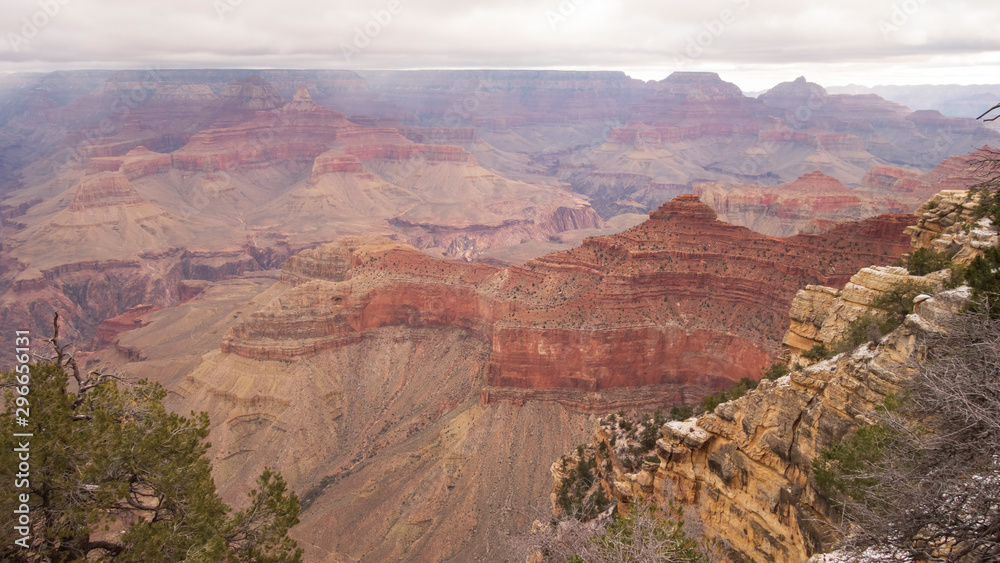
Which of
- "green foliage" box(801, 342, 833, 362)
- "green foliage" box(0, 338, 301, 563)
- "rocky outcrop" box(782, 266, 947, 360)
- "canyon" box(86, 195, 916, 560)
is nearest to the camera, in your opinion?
"green foliage" box(0, 338, 301, 563)

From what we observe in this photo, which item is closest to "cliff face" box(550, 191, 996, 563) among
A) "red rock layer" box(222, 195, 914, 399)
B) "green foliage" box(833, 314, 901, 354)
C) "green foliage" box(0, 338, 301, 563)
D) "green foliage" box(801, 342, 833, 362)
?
"green foliage" box(801, 342, 833, 362)

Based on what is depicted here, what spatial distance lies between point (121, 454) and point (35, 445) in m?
1.92

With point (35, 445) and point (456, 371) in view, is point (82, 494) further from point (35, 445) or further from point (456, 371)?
point (456, 371)

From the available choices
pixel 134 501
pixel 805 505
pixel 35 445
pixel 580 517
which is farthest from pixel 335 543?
pixel 805 505

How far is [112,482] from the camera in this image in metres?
16.2

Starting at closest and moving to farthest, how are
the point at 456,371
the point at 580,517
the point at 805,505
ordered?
the point at 805,505, the point at 580,517, the point at 456,371

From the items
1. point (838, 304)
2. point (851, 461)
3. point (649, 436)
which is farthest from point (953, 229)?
point (851, 461)

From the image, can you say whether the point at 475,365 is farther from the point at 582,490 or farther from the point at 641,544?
the point at 641,544

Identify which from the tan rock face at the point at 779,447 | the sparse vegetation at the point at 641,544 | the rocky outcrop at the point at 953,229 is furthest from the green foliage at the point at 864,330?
the sparse vegetation at the point at 641,544

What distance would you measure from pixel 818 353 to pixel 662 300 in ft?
93.9

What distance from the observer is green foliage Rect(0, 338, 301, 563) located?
50.3 feet

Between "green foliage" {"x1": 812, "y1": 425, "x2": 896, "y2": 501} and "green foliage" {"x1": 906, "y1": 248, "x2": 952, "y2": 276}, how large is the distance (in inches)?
496

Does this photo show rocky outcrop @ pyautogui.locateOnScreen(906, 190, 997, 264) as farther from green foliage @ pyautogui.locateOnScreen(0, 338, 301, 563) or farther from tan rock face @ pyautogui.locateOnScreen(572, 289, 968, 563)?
green foliage @ pyautogui.locateOnScreen(0, 338, 301, 563)

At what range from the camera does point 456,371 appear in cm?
6125
